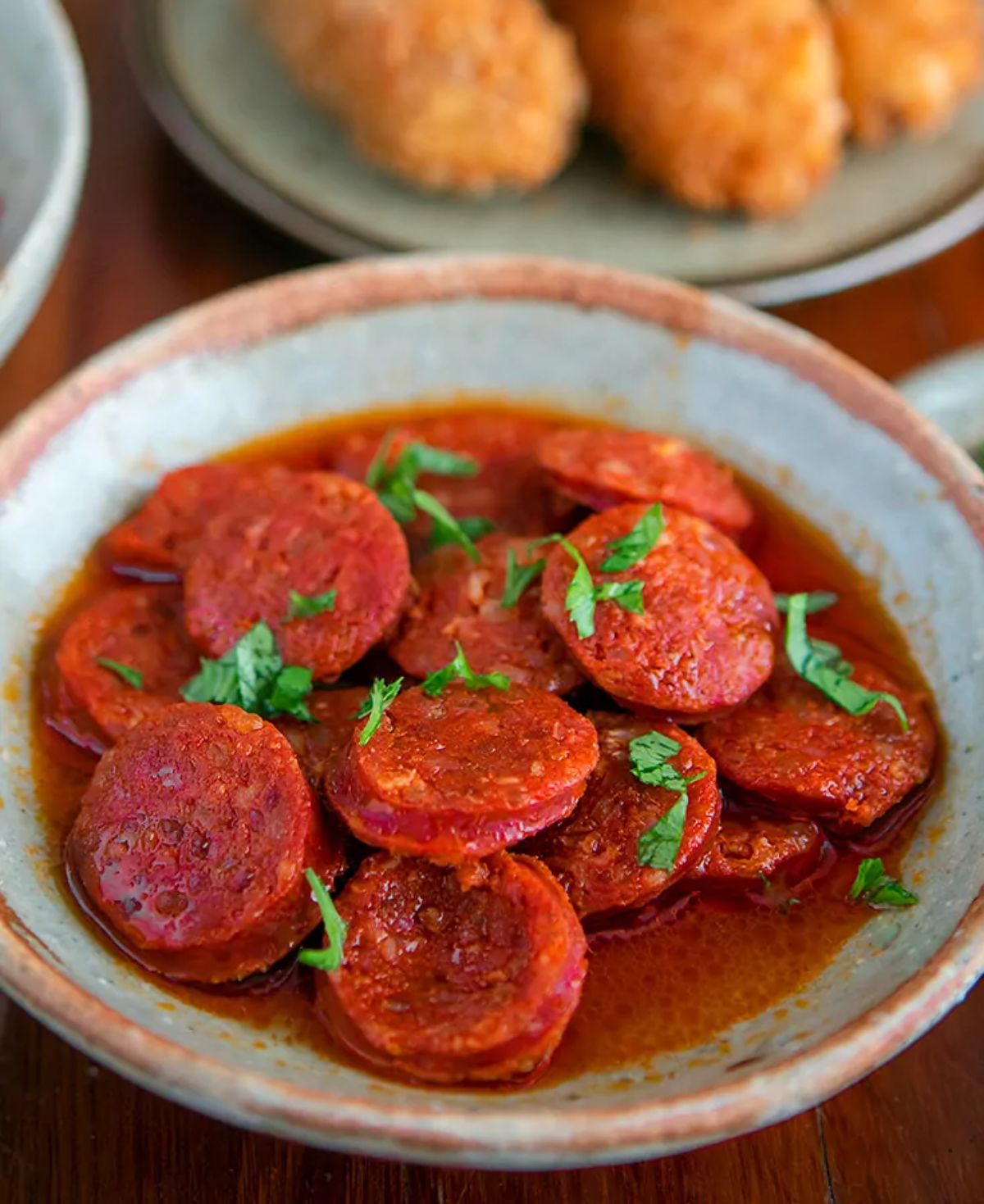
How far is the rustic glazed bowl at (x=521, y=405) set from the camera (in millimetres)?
1490

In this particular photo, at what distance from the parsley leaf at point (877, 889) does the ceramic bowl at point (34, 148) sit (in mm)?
1858

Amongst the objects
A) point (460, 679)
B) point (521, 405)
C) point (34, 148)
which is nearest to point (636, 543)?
point (460, 679)

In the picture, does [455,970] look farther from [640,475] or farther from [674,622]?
[640,475]

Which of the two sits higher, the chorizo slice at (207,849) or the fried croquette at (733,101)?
the fried croquette at (733,101)

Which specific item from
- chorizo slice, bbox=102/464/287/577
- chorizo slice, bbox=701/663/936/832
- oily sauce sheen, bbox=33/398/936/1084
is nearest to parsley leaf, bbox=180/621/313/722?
oily sauce sheen, bbox=33/398/936/1084

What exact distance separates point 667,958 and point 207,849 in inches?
27.1

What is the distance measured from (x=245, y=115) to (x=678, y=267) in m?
1.34

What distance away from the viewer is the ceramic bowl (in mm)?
2521

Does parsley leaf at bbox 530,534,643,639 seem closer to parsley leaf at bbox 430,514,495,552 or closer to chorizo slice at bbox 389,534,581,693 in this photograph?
chorizo slice at bbox 389,534,581,693

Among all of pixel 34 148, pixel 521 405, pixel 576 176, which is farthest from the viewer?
pixel 576 176

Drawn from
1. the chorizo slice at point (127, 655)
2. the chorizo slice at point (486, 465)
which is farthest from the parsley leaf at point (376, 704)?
the chorizo slice at point (486, 465)

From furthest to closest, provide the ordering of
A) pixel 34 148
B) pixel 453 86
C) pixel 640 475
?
pixel 453 86 → pixel 34 148 → pixel 640 475

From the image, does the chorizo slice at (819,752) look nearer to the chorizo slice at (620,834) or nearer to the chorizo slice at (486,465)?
the chorizo slice at (620,834)

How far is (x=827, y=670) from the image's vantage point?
2.08 meters
